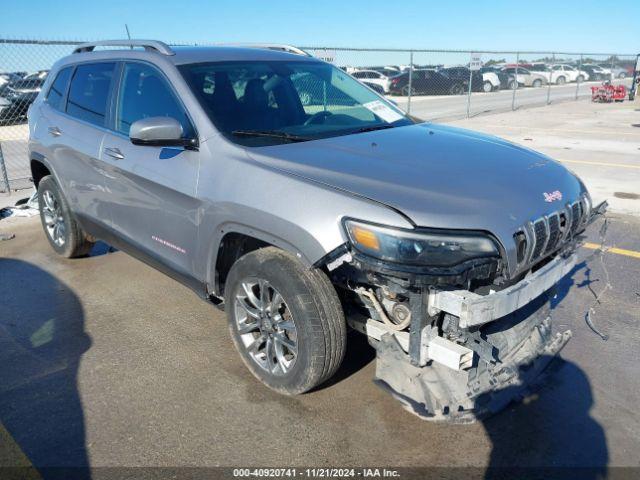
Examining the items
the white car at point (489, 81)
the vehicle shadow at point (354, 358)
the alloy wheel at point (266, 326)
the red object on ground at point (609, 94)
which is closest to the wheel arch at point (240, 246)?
the alloy wheel at point (266, 326)

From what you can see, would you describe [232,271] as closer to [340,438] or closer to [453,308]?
[340,438]

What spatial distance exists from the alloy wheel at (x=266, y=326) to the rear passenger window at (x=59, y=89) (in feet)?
9.62

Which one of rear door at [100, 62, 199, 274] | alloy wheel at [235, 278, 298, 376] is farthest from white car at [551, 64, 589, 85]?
alloy wheel at [235, 278, 298, 376]

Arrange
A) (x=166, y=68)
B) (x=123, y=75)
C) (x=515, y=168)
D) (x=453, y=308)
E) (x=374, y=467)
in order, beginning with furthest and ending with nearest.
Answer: (x=123, y=75) → (x=166, y=68) → (x=515, y=168) → (x=374, y=467) → (x=453, y=308)

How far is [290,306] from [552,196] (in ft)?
5.02

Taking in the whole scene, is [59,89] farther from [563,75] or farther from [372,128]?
[563,75]

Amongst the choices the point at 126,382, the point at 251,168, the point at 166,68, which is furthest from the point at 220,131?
the point at 126,382

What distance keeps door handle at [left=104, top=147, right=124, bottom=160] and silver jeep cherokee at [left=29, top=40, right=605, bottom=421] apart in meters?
0.01

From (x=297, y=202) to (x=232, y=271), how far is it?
0.72 m

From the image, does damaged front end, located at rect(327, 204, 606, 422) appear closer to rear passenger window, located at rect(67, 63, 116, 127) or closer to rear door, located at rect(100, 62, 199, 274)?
rear door, located at rect(100, 62, 199, 274)

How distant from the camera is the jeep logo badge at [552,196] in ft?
9.57

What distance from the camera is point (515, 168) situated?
3.12m

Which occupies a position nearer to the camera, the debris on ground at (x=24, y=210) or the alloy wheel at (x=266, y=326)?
the alloy wheel at (x=266, y=326)

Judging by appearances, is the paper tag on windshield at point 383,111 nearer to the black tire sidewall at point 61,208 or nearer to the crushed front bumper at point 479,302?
the crushed front bumper at point 479,302
